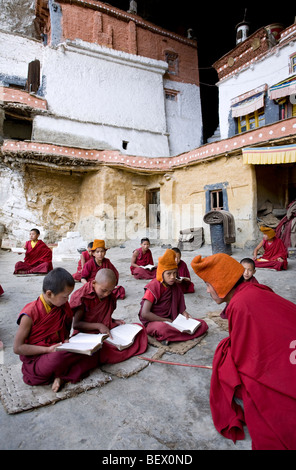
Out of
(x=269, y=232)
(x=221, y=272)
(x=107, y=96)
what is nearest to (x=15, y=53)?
(x=107, y=96)

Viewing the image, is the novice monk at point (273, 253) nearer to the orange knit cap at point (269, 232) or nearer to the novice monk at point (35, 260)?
the orange knit cap at point (269, 232)

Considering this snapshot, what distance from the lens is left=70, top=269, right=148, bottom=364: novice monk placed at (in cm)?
228

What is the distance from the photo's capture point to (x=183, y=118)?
736 inches

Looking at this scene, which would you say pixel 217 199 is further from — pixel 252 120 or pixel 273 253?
pixel 273 253

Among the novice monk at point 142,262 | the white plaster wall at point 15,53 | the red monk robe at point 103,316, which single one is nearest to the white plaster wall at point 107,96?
the white plaster wall at point 15,53

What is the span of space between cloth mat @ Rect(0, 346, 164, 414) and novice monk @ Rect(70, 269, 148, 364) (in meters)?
0.09

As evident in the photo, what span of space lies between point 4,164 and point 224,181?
1080cm

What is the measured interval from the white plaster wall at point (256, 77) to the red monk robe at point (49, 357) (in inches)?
508

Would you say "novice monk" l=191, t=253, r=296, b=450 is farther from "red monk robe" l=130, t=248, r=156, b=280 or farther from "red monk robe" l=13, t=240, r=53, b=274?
"red monk robe" l=13, t=240, r=53, b=274

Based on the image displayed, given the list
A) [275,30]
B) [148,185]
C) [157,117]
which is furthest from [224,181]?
[157,117]

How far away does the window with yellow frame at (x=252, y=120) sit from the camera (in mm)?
11406

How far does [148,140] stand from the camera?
1688 cm

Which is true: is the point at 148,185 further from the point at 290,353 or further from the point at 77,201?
the point at 290,353
